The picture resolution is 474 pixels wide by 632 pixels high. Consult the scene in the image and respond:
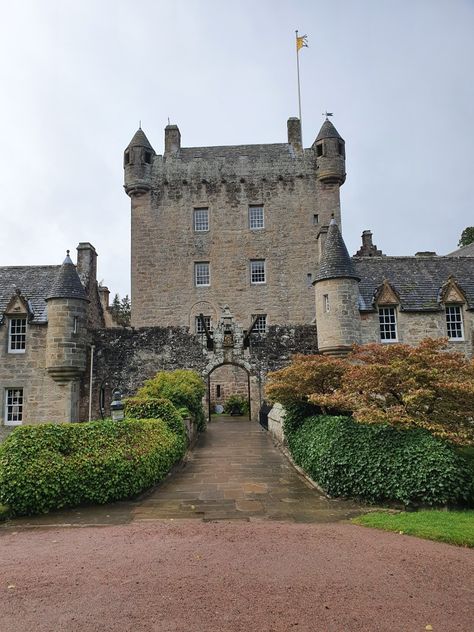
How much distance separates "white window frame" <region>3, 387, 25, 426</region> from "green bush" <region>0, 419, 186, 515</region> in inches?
507

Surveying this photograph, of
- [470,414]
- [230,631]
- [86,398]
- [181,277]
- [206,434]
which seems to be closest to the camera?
[230,631]

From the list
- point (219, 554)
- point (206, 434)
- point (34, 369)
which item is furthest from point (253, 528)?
point (34, 369)

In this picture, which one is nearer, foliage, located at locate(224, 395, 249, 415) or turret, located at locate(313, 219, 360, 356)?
turret, located at locate(313, 219, 360, 356)

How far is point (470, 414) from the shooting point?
1099 centimetres

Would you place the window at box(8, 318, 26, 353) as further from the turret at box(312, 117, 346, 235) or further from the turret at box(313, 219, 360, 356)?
the turret at box(312, 117, 346, 235)

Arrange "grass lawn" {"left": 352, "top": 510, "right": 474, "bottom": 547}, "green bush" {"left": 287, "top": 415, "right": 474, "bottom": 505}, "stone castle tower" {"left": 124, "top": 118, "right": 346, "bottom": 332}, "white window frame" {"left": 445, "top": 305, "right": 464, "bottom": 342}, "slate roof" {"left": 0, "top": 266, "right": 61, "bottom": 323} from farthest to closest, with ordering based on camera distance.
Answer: "stone castle tower" {"left": 124, "top": 118, "right": 346, "bottom": 332} < "slate roof" {"left": 0, "top": 266, "right": 61, "bottom": 323} < "white window frame" {"left": 445, "top": 305, "right": 464, "bottom": 342} < "green bush" {"left": 287, "top": 415, "right": 474, "bottom": 505} < "grass lawn" {"left": 352, "top": 510, "right": 474, "bottom": 547}

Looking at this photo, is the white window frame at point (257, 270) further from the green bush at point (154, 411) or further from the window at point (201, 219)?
the green bush at point (154, 411)

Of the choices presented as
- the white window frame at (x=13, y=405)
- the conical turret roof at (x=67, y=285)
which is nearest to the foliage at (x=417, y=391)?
the conical turret roof at (x=67, y=285)

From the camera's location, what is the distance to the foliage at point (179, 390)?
17.8 m

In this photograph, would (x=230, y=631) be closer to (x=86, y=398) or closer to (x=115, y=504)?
(x=115, y=504)

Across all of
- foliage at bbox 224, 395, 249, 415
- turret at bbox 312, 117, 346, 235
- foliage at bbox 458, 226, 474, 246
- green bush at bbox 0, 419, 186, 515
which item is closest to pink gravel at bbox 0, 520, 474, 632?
green bush at bbox 0, 419, 186, 515

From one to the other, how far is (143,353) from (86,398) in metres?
3.32

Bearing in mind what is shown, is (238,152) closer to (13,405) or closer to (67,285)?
(67,285)

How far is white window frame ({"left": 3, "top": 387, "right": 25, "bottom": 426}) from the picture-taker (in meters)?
21.9
